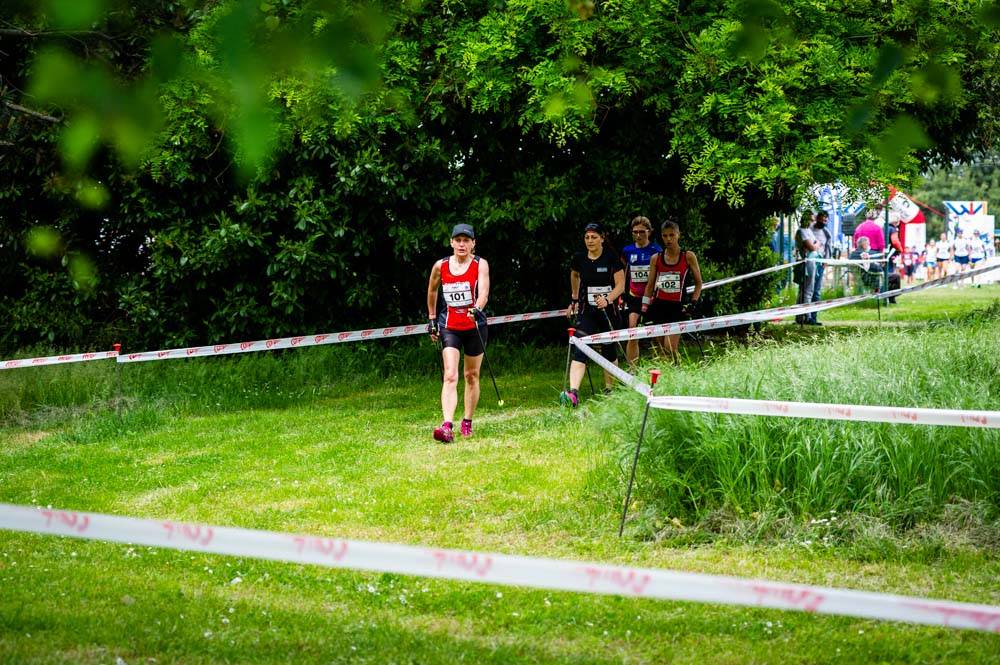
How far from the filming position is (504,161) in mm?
15734

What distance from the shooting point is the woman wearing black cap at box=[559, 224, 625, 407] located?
12.1 m

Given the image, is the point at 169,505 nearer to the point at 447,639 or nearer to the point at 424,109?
the point at 447,639

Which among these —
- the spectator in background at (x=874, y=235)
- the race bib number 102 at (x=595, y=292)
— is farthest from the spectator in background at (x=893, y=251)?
the race bib number 102 at (x=595, y=292)

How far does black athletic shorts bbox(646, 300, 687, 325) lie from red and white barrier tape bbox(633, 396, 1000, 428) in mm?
6540

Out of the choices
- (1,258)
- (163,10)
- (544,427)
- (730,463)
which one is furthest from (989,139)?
(163,10)

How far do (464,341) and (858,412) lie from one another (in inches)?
207

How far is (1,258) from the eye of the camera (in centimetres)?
1617

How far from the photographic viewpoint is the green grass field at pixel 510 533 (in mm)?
5301

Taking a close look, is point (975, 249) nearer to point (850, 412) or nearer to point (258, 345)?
point (258, 345)

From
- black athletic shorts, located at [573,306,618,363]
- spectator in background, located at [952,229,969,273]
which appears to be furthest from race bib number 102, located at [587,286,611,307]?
spectator in background, located at [952,229,969,273]

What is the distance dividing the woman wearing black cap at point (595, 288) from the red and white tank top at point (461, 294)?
1.75 m

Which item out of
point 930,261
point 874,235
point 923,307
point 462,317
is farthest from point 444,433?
point 930,261

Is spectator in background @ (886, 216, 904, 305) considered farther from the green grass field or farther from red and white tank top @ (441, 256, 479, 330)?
red and white tank top @ (441, 256, 479, 330)

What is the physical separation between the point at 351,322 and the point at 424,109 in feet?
10.4
